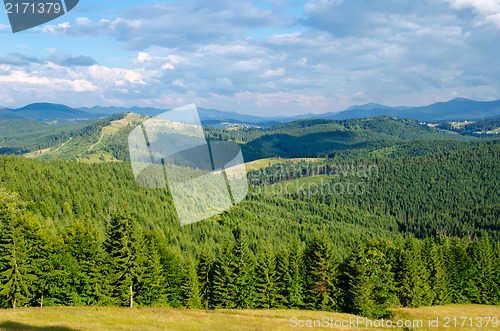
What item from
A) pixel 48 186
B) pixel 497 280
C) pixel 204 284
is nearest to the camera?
pixel 204 284

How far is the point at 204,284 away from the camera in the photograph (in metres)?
57.4

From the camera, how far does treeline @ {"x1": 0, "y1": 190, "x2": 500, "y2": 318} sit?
43594mm

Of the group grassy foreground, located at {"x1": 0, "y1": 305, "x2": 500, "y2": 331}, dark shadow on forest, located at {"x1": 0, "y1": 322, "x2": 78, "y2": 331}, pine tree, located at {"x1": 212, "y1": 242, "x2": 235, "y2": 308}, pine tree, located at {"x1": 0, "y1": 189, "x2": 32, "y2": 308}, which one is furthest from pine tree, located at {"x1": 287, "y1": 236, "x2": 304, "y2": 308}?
pine tree, located at {"x1": 0, "y1": 189, "x2": 32, "y2": 308}

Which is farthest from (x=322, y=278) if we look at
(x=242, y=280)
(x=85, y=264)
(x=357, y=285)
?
(x=85, y=264)

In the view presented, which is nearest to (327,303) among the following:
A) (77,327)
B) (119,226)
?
(119,226)

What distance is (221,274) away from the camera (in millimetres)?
54469

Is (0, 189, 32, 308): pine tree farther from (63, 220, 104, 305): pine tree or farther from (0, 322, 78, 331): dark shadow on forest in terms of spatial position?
(0, 322, 78, 331): dark shadow on forest

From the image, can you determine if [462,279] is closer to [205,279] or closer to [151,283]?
[205,279]

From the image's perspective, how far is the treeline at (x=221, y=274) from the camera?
43.6 meters

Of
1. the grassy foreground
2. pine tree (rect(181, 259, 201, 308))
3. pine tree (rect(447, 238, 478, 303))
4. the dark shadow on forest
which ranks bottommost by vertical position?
pine tree (rect(447, 238, 478, 303))

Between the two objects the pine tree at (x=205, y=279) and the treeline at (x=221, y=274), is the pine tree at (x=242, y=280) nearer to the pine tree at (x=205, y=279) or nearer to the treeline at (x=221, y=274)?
the treeline at (x=221, y=274)

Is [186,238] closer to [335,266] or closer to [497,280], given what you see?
[335,266]

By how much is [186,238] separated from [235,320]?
91.1 meters

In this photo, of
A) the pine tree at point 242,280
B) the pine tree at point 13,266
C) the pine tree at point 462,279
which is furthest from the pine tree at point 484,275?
the pine tree at point 13,266
